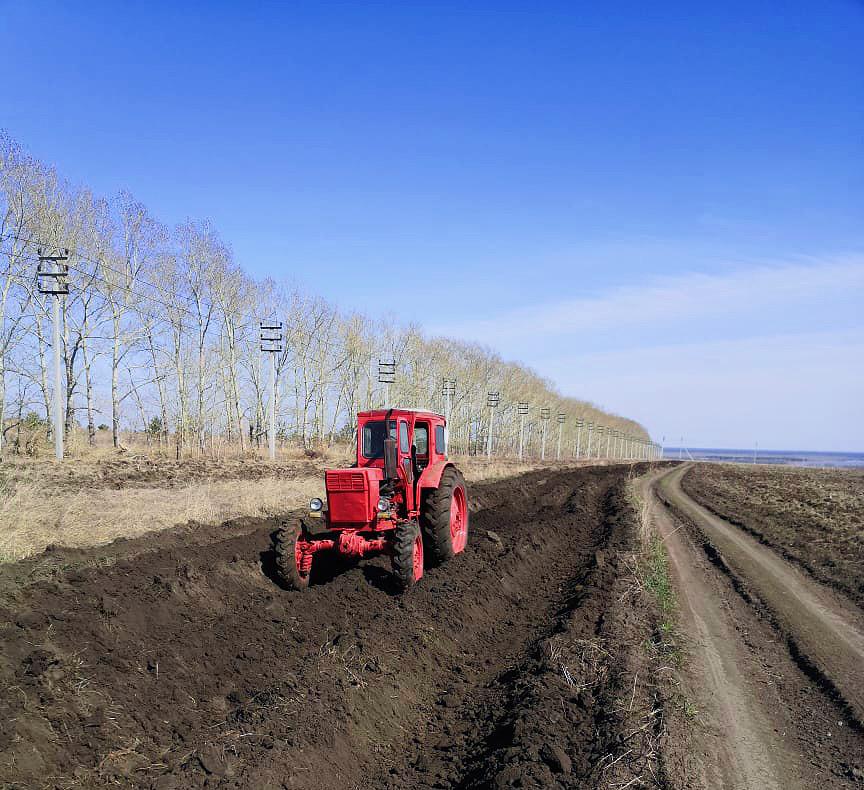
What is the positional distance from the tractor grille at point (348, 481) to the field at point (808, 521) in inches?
312

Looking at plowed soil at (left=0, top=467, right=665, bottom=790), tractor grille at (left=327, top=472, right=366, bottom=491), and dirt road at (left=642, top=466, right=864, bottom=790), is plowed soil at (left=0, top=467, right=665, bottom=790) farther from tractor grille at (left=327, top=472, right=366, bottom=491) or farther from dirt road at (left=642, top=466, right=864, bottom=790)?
tractor grille at (left=327, top=472, right=366, bottom=491)

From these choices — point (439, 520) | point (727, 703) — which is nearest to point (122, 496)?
point (439, 520)

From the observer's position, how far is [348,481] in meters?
10.2

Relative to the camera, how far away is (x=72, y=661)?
6660 mm

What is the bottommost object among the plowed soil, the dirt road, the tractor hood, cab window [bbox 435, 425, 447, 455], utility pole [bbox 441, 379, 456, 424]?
the dirt road

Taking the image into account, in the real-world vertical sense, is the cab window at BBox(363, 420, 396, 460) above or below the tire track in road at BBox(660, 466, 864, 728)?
above

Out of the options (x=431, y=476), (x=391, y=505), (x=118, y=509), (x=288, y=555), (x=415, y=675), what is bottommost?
(x=415, y=675)

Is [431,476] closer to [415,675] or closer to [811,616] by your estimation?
[415,675]

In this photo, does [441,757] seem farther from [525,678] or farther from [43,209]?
[43,209]

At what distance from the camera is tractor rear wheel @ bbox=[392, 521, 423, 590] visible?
9.73 m

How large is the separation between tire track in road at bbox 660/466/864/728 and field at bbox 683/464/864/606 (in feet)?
1.48

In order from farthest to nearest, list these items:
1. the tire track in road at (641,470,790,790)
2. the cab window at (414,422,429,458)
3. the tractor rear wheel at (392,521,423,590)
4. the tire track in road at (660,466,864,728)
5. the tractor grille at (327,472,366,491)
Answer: the cab window at (414,422,429,458) → the tractor grille at (327,472,366,491) → the tractor rear wheel at (392,521,423,590) → the tire track in road at (660,466,864,728) → the tire track in road at (641,470,790,790)

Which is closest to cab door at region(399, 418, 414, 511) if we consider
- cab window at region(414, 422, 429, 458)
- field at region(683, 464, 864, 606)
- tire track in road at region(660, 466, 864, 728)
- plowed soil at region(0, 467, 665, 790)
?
cab window at region(414, 422, 429, 458)

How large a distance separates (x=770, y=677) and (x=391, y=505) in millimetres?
5490
